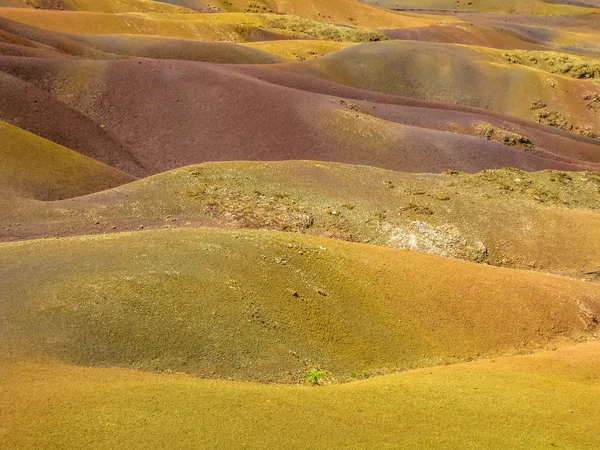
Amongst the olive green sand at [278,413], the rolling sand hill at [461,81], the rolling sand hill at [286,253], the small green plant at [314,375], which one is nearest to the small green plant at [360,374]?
the rolling sand hill at [286,253]

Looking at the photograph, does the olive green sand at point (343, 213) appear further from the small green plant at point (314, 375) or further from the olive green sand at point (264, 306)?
the small green plant at point (314, 375)

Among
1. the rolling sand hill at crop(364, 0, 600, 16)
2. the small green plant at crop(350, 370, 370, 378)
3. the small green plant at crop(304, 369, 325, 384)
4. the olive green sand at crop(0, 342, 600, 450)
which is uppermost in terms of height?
the rolling sand hill at crop(364, 0, 600, 16)

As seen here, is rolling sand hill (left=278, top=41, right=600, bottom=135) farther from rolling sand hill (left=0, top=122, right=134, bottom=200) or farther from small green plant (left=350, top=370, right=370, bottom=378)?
small green plant (left=350, top=370, right=370, bottom=378)

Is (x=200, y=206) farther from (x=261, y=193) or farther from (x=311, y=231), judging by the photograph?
(x=311, y=231)

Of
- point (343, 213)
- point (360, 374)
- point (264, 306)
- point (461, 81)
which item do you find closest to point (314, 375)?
point (360, 374)

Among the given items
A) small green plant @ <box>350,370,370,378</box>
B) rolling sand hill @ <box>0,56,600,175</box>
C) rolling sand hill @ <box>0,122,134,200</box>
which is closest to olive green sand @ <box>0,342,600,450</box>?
small green plant @ <box>350,370,370,378</box>

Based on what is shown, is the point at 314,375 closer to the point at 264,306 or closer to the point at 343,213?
the point at 264,306

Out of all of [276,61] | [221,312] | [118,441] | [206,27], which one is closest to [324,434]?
[118,441]
